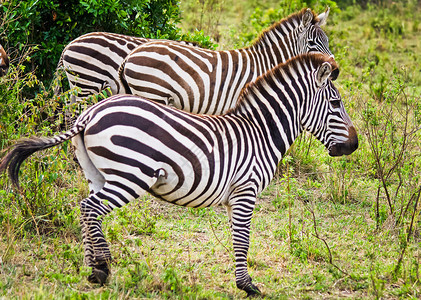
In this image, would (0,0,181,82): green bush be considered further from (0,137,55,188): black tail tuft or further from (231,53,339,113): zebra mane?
(0,137,55,188): black tail tuft

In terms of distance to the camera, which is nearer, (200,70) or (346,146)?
(346,146)

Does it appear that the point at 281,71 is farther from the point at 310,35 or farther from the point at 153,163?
the point at 310,35

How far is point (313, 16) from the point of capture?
7648 mm

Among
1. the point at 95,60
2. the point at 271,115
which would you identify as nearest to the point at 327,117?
the point at 271,115

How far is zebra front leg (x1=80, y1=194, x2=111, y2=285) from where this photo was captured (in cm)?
434

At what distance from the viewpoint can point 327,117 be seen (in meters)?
5.20

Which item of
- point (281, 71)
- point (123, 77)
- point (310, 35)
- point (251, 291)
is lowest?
point (251, 291)

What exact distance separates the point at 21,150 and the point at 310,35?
4749mm

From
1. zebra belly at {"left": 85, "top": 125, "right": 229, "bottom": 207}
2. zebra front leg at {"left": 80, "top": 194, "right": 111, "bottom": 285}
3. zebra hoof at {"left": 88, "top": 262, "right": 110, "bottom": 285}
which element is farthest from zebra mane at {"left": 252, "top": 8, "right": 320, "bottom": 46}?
zebra hoof at {"left": 88, "top": 262, "right": 110, "bottom": 285}

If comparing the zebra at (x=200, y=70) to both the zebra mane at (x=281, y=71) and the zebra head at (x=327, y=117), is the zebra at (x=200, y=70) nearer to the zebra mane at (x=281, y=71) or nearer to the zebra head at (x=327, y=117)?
the zebra mane at (x=281, y=71)

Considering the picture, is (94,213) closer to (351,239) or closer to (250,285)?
(250,285)

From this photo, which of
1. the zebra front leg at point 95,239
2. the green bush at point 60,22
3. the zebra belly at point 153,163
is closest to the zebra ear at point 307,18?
the green bush at point 60,22

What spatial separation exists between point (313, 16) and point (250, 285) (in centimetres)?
440

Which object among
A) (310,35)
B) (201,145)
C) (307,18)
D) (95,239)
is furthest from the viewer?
(310,35)
